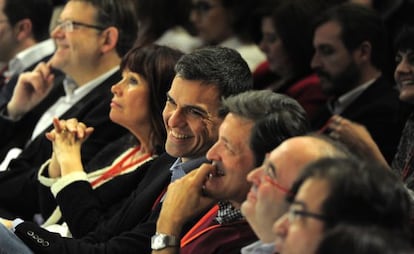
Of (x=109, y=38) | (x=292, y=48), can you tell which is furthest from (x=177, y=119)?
(x=292, y=48)

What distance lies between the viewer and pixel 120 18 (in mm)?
3992

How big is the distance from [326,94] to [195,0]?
1133 millimetres

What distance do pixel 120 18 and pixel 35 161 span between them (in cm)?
70

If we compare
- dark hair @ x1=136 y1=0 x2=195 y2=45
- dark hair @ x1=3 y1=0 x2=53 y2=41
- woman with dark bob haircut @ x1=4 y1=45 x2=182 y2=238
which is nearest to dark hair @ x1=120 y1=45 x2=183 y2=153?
woman with dark bob haircut @ x1=4 y1=45 x2=182 y2=238

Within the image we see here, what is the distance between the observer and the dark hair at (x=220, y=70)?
262 centimetres

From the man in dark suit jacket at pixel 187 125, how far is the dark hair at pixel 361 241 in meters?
1.02

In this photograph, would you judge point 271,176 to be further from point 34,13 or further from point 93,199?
point 34,13

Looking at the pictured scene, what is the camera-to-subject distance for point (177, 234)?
246 cm

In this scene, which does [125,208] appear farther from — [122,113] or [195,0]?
[195,0]

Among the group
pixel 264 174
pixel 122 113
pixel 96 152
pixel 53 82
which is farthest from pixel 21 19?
pixel 264 174

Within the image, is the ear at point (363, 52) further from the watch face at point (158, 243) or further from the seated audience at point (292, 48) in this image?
the watch face at point (158, 243)

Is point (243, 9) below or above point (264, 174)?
below

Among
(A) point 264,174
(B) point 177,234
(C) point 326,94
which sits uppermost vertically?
(A) point 264,174

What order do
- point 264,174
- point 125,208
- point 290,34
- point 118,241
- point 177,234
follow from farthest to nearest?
point 290,34 → point 125,208 → point 118,241 → point 177,234 → point 264,174
